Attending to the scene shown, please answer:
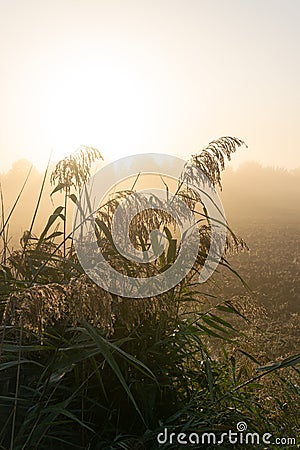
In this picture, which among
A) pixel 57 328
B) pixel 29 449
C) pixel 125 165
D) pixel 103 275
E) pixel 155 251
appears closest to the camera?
pixel 103 275

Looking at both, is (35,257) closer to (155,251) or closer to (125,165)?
(155,251)

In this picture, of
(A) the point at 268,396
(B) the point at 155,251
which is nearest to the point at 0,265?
(B) the point at 155,251

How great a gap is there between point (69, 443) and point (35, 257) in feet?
2.70

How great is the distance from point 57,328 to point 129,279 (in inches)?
19.9

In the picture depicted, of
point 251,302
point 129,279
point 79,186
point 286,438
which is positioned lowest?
point 286,438

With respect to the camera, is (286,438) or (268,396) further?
(268,396)

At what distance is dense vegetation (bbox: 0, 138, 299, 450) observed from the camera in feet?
7.38

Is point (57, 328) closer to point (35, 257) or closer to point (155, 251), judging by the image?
point (35, 257)

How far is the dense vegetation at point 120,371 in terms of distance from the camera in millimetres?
2248

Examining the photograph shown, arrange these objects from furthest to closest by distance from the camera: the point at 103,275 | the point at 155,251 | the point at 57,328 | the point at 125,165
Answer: the point at 125,165 < the point at 155,251 < the point at 57,328 < the point at 103,275

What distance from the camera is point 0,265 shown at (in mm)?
2785

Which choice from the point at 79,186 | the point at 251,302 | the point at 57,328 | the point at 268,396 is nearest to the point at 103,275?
the point at 57,328

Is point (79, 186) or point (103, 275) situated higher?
point (79, 186)

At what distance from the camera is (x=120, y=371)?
2.39m
